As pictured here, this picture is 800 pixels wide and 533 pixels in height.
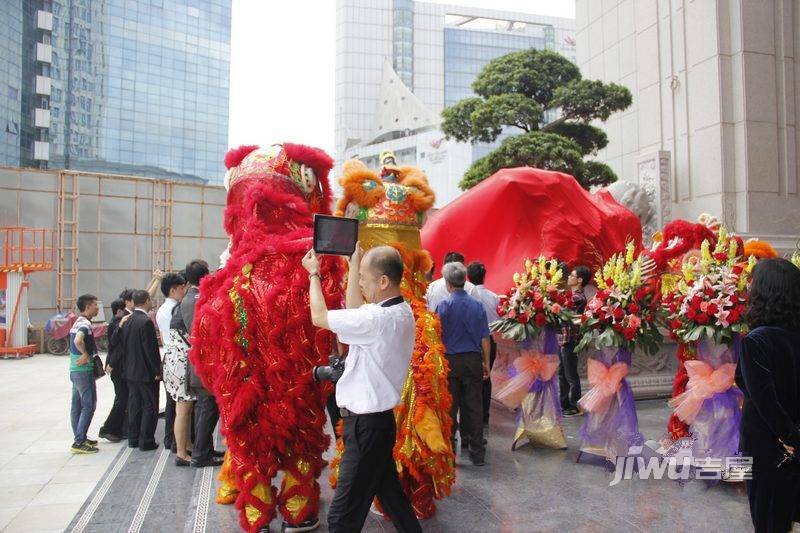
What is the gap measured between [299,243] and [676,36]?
385 inches

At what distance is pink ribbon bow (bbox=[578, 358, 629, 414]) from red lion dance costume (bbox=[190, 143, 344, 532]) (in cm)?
203

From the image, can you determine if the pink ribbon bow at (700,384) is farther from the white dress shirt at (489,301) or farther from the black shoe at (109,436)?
the black shoe at (109,436)

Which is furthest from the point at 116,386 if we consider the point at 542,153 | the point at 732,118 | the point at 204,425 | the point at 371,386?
the point at 732,118

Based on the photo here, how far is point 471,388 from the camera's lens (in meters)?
4.02

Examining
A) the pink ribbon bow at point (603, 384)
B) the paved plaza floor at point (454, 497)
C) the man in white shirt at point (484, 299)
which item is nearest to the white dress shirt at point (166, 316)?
the paved plaza floor at point (454, 497)

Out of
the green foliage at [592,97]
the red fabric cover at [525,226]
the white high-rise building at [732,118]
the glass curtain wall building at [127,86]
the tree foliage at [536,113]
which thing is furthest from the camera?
the glass curtain wall building at [127,86]

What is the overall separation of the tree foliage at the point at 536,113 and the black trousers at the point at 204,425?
22.3 feet

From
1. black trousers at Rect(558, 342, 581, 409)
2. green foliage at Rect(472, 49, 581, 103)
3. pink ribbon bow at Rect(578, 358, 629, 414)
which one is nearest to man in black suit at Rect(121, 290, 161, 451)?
pink ribbon bow at Rect(578, 358, 629, 414)

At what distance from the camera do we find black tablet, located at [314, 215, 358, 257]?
223 centimetres

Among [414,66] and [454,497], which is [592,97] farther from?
[414,66]

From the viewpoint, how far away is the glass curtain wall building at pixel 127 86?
27516 millimetres

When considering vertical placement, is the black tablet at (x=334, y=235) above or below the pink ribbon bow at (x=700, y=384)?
Answer: above

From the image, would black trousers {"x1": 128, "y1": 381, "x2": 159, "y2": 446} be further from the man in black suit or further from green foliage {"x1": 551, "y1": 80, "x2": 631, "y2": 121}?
green foliage {"x1": 551, "y1": 80, "x2": 631, "y2": 121}

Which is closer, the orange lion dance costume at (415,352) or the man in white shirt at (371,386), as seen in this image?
the man in white shirt at (371,386)
